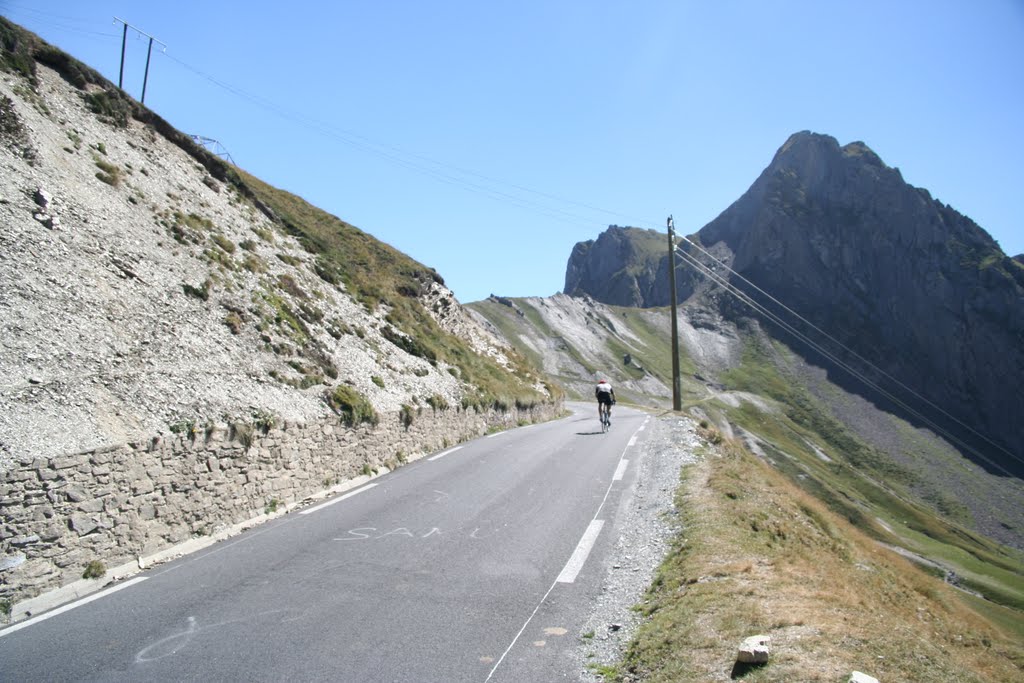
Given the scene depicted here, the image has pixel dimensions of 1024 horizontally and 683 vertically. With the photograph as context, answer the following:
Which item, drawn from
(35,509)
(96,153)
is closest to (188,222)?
(96,153)

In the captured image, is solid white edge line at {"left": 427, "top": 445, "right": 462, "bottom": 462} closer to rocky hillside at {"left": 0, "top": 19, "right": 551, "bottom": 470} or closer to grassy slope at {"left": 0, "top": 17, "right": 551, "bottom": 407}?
rocky hillside at {"left": 0, "top": 19, "right": 551, "bottom": 470}

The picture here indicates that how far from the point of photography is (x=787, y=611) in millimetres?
5629

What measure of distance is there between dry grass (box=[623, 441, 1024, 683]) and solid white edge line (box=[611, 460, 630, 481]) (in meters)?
1.83

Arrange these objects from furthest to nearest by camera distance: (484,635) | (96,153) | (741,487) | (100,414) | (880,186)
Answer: (880,186), (96,153), (741,487), (100,414), (484,635)

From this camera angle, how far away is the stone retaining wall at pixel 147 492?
706cm

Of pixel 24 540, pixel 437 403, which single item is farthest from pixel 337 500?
pixel 437 403

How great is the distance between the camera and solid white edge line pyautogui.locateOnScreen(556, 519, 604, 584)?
752 centimetres

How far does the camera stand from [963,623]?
10.3 metres

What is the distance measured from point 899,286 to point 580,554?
188 meters

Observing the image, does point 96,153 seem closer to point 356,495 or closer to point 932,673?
point 356,495

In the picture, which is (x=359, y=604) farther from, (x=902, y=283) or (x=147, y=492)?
(x=902, y=283)

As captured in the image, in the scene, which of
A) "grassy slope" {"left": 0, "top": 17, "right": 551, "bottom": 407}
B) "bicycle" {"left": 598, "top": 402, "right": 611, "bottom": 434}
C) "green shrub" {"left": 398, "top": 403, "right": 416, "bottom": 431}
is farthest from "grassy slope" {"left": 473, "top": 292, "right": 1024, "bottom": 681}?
"grassy slope" {"left": 0, "top": 17, "right": 551, "bottom": 407}

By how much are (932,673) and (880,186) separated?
207 m

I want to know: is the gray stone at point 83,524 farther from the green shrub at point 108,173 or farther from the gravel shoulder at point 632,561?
the green shrub at point 108,173
